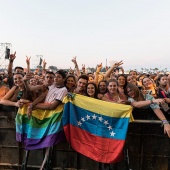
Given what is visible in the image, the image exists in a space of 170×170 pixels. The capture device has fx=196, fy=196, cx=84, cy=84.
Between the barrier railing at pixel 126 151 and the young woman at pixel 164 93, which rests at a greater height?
the young woman at pixel 164 93

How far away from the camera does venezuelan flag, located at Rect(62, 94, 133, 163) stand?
11.7 ft

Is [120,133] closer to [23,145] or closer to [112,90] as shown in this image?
[112,90]

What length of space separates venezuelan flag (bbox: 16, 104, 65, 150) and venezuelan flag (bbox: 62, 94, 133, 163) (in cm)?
18

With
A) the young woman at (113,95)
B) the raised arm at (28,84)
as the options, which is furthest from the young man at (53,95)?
the young woman at (113,95)

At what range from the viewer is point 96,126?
12.3 feet

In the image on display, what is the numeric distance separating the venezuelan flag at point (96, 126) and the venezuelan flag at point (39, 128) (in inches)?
7.0

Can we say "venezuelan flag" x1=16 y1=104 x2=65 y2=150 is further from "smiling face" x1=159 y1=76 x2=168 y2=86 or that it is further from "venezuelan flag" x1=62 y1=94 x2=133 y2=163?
"smiling face" x1=159 y1=76 x2=168 y2=86

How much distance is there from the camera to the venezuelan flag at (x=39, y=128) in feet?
12.6

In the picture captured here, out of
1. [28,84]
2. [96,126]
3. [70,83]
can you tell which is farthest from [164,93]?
[28,84]

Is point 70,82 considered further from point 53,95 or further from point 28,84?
point 28,84

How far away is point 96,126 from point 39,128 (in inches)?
45.3

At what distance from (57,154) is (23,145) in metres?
0.73

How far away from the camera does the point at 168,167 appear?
3680 millimetres

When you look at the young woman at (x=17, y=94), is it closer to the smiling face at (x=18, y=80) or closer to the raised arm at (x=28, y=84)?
the smiling face at (x=18, y=80)
